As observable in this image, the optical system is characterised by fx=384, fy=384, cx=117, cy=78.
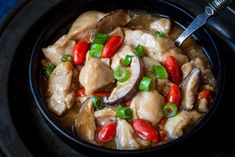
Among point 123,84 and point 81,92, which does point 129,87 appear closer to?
point 123,84

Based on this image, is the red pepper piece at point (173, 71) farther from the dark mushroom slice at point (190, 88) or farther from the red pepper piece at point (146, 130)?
the red pepper piece at point (146, 130)

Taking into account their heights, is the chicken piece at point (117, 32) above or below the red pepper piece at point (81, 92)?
above

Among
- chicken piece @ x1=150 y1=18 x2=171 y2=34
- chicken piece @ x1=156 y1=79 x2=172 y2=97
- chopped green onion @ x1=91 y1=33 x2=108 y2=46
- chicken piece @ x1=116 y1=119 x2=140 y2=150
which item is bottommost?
chicken piece @ x1=116 y1=119 x2=140 y2=150

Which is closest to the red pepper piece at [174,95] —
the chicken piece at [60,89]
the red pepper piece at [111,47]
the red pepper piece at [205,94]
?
the red pepper piece at [205,94]

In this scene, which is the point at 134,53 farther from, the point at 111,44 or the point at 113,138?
the point at 113,138

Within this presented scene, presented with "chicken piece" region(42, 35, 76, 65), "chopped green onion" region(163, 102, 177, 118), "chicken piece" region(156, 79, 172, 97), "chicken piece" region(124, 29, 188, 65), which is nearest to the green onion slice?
"chopped green onion" region(163, 102, 177, 118)

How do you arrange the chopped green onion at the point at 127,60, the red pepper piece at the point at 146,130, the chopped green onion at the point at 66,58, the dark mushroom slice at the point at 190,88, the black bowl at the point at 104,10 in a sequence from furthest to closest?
the chopped green onion at the point at 66,58 → the chopped green onion at the point at 127,60 → the dark mushroom slice at the point at 190,88 → the red pepper piece at the point at 146,130 → the black bowl at the point at 104,10

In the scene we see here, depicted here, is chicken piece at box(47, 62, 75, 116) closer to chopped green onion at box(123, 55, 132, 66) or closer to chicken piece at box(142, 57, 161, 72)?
chopped green onion at box(123, 55, 132, 66)
